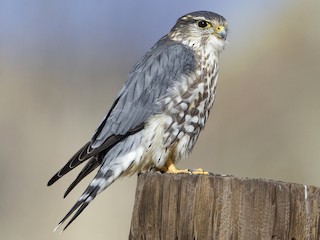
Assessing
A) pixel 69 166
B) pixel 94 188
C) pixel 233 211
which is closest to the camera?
pixel 233 211

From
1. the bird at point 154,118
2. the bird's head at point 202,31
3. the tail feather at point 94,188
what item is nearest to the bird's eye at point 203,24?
the bird's head at point 202,31

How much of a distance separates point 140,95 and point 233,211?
1.60 metres

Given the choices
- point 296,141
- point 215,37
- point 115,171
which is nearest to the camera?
point 115,171

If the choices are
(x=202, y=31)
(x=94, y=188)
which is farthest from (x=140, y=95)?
(x=202, y=31)

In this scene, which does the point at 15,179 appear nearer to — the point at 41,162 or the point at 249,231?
Answer: the point at 41,162

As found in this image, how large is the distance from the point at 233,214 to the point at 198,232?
0.44ft

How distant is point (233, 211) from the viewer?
2.84 metres

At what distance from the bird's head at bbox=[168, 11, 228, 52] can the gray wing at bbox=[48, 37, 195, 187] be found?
0.26 metres

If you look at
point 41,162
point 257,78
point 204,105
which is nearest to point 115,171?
point 204,105

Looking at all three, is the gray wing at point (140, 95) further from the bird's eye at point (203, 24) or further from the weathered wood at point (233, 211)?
the weathered wood at point (233, 211)

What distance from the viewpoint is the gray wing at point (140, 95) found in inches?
167

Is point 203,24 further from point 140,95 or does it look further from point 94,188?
point 94,188

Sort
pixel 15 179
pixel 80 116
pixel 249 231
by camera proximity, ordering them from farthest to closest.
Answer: pixel 80 116, pixel 15 179, pixel 249 231

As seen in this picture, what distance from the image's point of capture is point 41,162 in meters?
7.70
